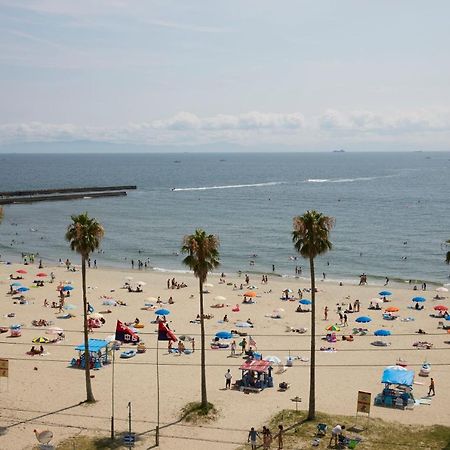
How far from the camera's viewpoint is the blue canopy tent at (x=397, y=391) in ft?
106

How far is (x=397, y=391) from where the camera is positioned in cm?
3306

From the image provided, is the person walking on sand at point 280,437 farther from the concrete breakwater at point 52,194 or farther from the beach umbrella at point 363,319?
the concrete breakwater at point 52,194

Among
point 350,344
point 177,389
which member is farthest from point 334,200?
point 177,389

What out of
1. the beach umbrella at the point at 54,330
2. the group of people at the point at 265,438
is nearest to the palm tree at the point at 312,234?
the group of people at the point at 265,438

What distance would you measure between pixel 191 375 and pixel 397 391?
12162mm

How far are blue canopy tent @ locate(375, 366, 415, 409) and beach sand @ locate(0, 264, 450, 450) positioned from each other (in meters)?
0.69

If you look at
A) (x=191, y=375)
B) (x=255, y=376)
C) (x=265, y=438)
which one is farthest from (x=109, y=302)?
(x=265, y=438)

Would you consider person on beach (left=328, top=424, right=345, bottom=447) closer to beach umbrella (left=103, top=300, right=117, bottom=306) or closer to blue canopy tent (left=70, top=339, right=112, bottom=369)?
blue canopy tent (left=70, top=339, right=112, bottom=369)

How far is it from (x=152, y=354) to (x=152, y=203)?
393ft

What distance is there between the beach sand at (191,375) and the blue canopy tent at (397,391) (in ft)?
2.27

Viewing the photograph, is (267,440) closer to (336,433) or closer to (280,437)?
(280,437)

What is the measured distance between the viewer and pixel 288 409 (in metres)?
31.2

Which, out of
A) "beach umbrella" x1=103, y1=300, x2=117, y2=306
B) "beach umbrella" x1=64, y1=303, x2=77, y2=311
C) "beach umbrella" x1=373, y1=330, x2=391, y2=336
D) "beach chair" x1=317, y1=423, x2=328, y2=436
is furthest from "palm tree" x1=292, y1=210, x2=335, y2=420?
"beach umbrella" x1=103, y1=300, x2=117, y2=306

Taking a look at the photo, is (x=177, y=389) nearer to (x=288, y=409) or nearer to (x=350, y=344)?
(x=288, y=409)
